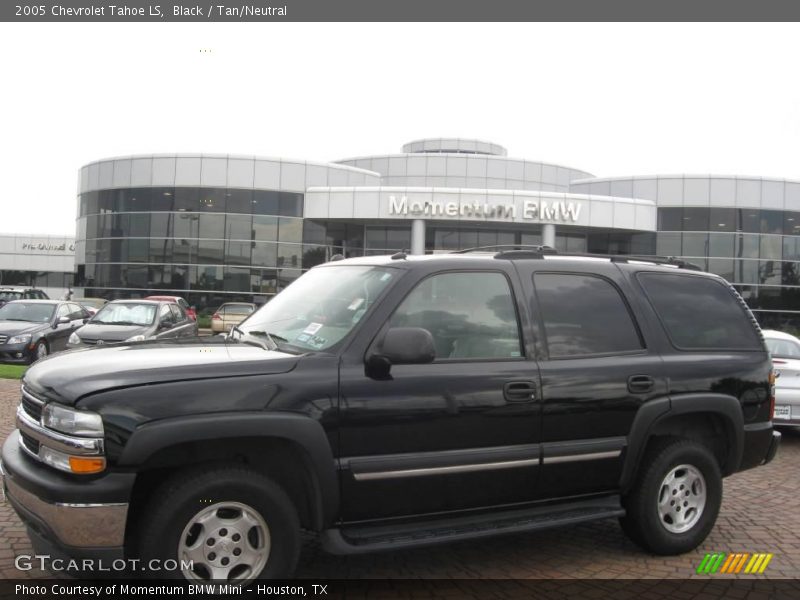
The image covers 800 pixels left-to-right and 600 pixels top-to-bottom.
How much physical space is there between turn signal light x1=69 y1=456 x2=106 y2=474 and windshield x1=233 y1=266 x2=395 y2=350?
47.9 inches

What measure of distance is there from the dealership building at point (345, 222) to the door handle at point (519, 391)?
30323mm

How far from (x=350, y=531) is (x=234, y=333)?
1.64m

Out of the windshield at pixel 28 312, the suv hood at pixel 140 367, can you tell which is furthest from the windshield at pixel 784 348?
the windshield at pixel 28 312

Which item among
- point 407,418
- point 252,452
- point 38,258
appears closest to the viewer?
point 252,452

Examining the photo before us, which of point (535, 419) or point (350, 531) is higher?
point (535, 419)

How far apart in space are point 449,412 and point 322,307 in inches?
41.3

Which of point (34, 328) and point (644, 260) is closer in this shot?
point (644, 260)

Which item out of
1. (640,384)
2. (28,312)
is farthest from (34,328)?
(640,384)

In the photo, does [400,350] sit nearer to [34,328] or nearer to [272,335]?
[272,335]

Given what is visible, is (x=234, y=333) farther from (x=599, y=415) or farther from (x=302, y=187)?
(x=302, y=187)

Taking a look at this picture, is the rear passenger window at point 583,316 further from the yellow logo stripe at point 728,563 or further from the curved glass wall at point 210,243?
the curved glass wall at point 210,243

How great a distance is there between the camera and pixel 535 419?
13.2 ft

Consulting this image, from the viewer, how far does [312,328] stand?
407cm

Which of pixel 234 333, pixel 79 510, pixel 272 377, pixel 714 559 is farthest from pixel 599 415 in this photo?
pixel 79 510
